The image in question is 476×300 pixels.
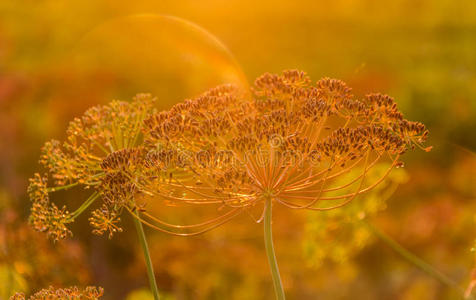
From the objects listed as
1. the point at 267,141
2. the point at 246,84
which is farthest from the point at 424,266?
the point at 246,84

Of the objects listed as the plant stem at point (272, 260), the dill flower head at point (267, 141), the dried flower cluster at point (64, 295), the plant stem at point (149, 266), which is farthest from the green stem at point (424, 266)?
the dried flower cluster at point (64, 295)

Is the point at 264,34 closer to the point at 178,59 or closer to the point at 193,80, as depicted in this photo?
the point at 178,59

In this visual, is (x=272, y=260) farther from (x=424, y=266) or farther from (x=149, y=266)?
(x=424, y=266)

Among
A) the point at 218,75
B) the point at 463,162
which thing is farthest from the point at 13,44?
the point at 463,162

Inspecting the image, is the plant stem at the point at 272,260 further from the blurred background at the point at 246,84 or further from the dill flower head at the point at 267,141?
the blurred background at the point at 246,84

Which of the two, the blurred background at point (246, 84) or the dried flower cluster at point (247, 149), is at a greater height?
the blurred background at point (246, 84)
